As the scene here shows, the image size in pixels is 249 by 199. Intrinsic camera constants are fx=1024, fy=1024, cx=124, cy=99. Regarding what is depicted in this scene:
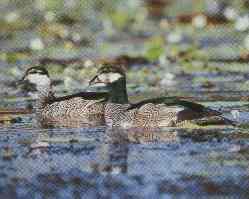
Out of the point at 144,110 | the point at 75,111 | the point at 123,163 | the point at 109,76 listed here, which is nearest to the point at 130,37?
the point at 75,111

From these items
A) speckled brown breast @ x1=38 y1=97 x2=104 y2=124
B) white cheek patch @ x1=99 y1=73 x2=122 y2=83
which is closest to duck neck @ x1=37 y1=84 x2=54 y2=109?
speckled brown breast @ x1=38 y1=97 x2=104 y2=124

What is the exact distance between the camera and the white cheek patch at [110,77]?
14445 mm

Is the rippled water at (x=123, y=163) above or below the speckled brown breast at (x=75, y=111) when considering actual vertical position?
below

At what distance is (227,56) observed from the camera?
2044 centimetres

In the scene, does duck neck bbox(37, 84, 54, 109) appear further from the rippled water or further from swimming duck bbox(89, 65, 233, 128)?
the rippled water

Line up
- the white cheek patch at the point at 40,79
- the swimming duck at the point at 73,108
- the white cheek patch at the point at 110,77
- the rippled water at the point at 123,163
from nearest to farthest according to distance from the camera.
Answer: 1. the rippled water at the point at 123,163
2. the white cheek patch at the point at 110,77
3. the swimming duck at the point at 73,108
4. the white cheek patch at the point at 40,79

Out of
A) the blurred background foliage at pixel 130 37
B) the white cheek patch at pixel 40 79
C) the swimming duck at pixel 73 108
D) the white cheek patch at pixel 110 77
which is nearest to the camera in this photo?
the white cheek patch at pixel 110 77

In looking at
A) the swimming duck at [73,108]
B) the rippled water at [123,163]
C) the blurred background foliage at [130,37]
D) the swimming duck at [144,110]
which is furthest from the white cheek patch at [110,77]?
the blurred background foliage at [130,37]

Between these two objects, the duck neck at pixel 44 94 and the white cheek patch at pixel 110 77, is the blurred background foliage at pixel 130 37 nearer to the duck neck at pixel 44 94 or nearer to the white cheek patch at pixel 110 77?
the duck neck at pixel 44 94

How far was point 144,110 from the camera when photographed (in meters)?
12.9

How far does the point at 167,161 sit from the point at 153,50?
996 cm

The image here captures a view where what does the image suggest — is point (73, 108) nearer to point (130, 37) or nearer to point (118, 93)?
point (118, 93)

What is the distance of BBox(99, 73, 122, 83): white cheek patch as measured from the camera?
14.4 metres

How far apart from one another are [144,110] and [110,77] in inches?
67.3
